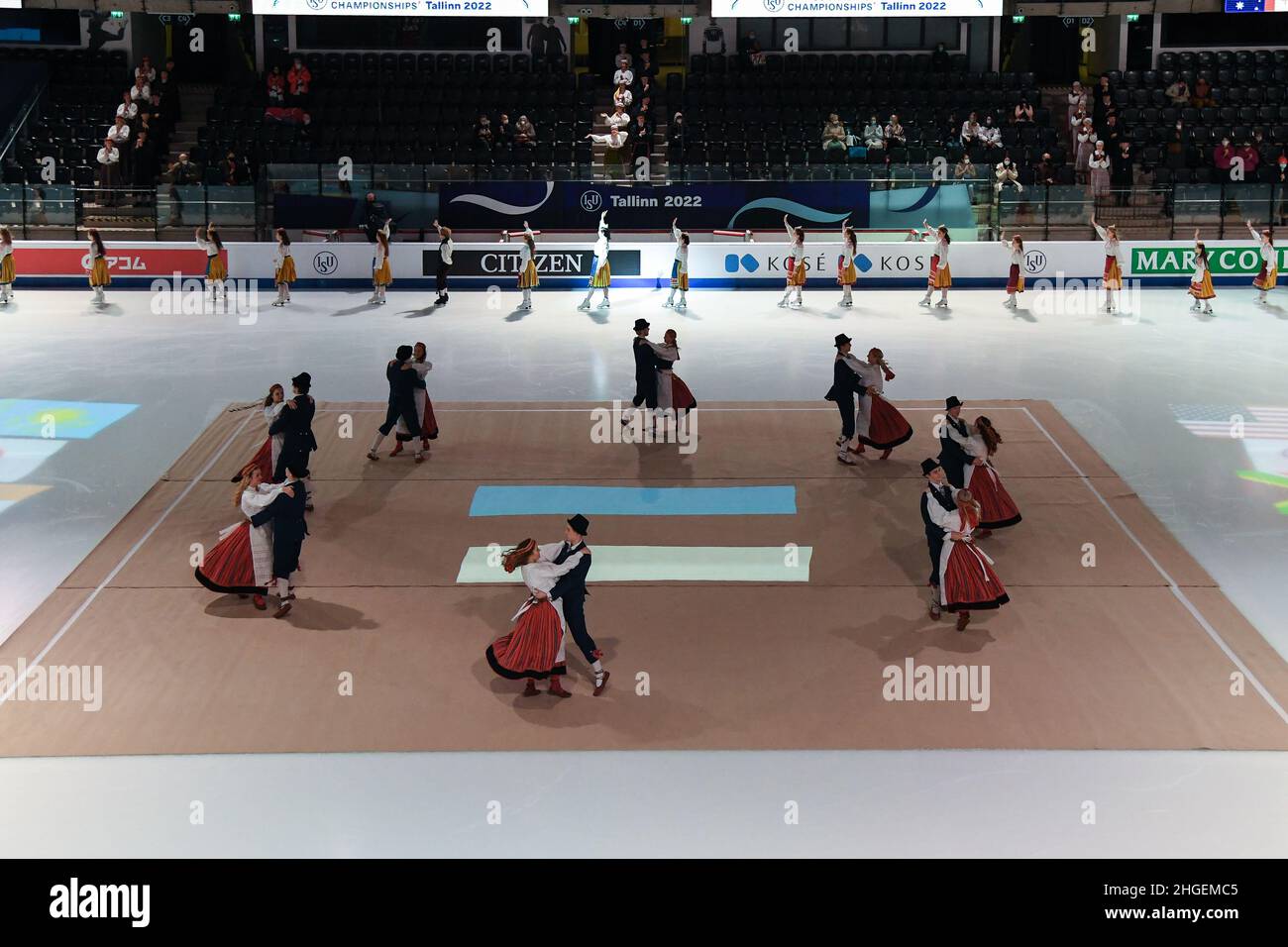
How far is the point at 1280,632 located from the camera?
10719mm

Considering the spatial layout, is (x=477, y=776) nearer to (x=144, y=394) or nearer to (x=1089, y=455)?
(x=1089, y=455)

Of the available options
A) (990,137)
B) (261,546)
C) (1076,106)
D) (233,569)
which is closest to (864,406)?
(261,546)

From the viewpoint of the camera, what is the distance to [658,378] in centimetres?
1598

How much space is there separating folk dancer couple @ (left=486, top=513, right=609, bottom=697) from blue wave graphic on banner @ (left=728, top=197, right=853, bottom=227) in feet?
66.4

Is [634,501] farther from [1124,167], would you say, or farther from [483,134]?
[1124,167]

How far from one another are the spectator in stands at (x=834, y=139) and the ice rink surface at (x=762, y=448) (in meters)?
4.16

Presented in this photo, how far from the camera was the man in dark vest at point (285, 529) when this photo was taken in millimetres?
10852

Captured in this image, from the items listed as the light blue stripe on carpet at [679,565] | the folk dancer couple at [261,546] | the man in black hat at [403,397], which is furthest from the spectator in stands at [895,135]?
the folk dancer couple at [261,546]

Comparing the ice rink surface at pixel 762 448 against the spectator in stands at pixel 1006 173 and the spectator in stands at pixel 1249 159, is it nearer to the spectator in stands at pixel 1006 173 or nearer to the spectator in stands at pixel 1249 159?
the spectator in stands at pixel 1006 173

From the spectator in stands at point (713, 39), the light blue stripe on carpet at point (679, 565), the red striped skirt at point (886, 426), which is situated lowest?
the light blue stripe on carpet at point (679, 565)

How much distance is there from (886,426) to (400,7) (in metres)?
16.9

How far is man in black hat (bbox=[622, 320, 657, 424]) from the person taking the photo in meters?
15.9
